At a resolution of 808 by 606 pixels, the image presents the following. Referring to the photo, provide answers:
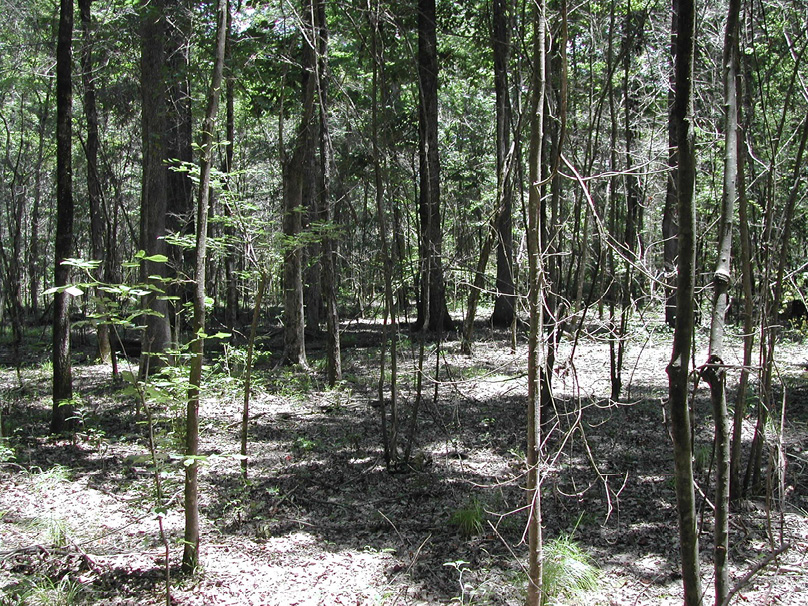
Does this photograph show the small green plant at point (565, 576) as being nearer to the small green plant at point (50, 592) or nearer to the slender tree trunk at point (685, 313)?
the slender tree trunk at point (685, 313)

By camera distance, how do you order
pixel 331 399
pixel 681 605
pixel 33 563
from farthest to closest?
pixel 331 399 < pixel 33 563 < pixel 681 605

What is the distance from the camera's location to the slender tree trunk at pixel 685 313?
2012 mm

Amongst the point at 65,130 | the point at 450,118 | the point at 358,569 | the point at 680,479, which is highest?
the point at 450,118

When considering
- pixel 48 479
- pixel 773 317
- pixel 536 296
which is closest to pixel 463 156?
pixel 773 317

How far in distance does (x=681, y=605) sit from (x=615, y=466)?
88.8 inches

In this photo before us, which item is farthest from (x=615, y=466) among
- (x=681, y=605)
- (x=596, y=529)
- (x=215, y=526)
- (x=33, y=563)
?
(x=33, y=563)

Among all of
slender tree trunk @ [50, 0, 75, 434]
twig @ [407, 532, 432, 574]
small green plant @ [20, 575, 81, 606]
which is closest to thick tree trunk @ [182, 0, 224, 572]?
small green plant @ [20, 575, 81, 606]

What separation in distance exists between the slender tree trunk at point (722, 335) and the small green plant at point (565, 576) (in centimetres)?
141

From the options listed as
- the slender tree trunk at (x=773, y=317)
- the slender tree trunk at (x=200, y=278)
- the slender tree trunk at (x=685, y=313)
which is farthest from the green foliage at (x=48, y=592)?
the slender tree trunk at (x=773, y=317)

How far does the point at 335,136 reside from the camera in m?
15.9

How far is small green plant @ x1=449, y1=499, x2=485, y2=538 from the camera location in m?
4.55

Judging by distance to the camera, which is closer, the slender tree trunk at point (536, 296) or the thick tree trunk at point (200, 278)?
the slender tree trunk at point (536, 296)

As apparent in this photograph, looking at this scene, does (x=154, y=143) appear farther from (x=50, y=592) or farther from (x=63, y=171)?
(x=50, y=592)

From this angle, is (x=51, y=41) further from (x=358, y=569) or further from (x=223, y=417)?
(x=358, y=569)
